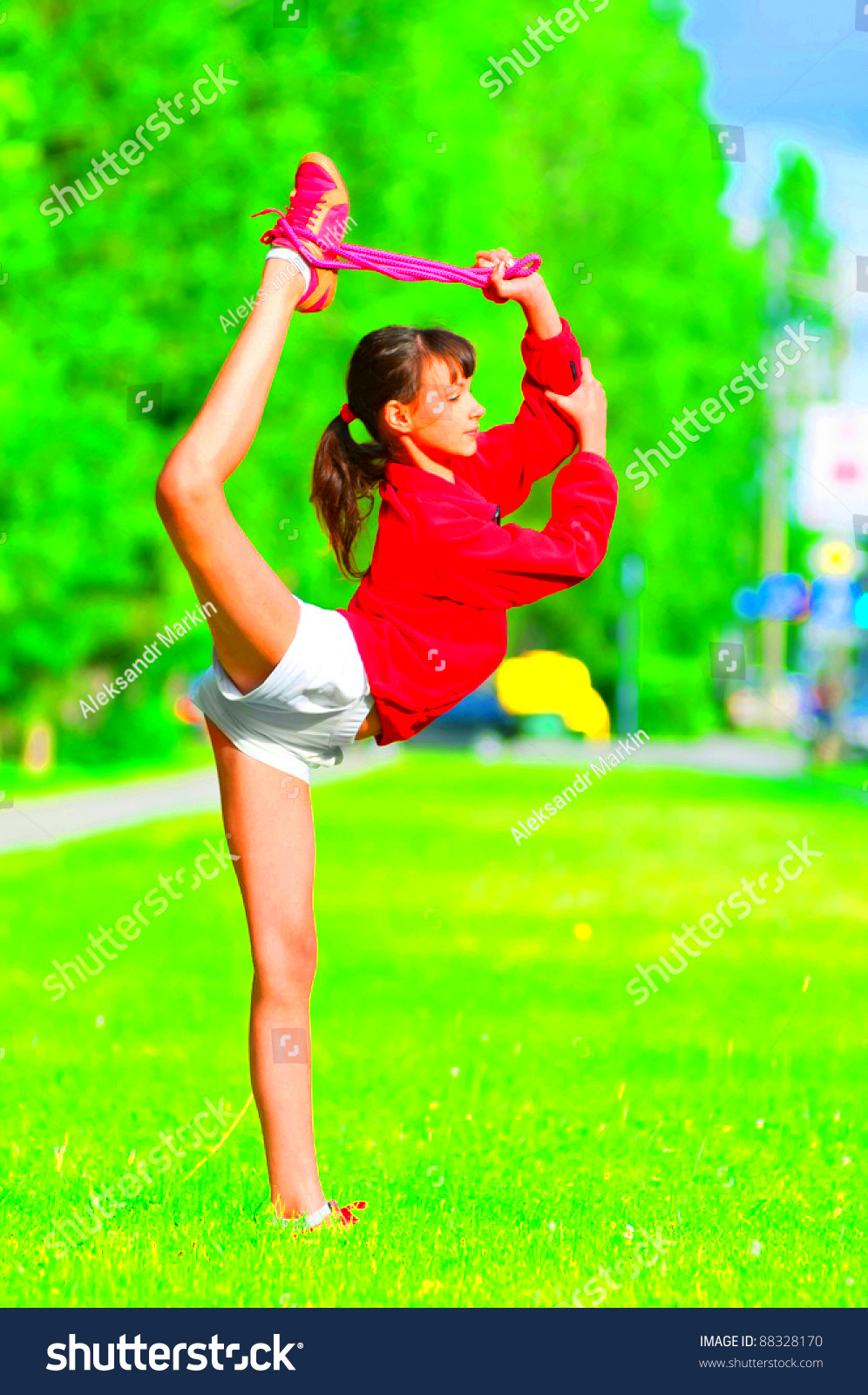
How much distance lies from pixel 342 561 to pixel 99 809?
13.7 m

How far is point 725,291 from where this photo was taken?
32.9 metres

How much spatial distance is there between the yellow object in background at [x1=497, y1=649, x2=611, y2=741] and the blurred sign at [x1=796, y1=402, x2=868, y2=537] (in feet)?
59.4

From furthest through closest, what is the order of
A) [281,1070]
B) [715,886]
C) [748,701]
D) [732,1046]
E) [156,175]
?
1. [748,701]
2. [156,175]
3. [715,886]
4. [732,1046]
5. [281,1070]

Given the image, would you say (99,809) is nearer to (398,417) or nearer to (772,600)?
(398,417)

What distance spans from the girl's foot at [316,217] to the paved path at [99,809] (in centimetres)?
936

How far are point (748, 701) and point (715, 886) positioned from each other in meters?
37.3

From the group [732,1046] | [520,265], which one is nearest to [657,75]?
[732,1046]

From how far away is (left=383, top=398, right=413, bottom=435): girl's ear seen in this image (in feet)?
11.5

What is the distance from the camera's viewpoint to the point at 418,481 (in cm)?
349

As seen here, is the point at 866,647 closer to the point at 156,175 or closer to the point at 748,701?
the point at 748,701
